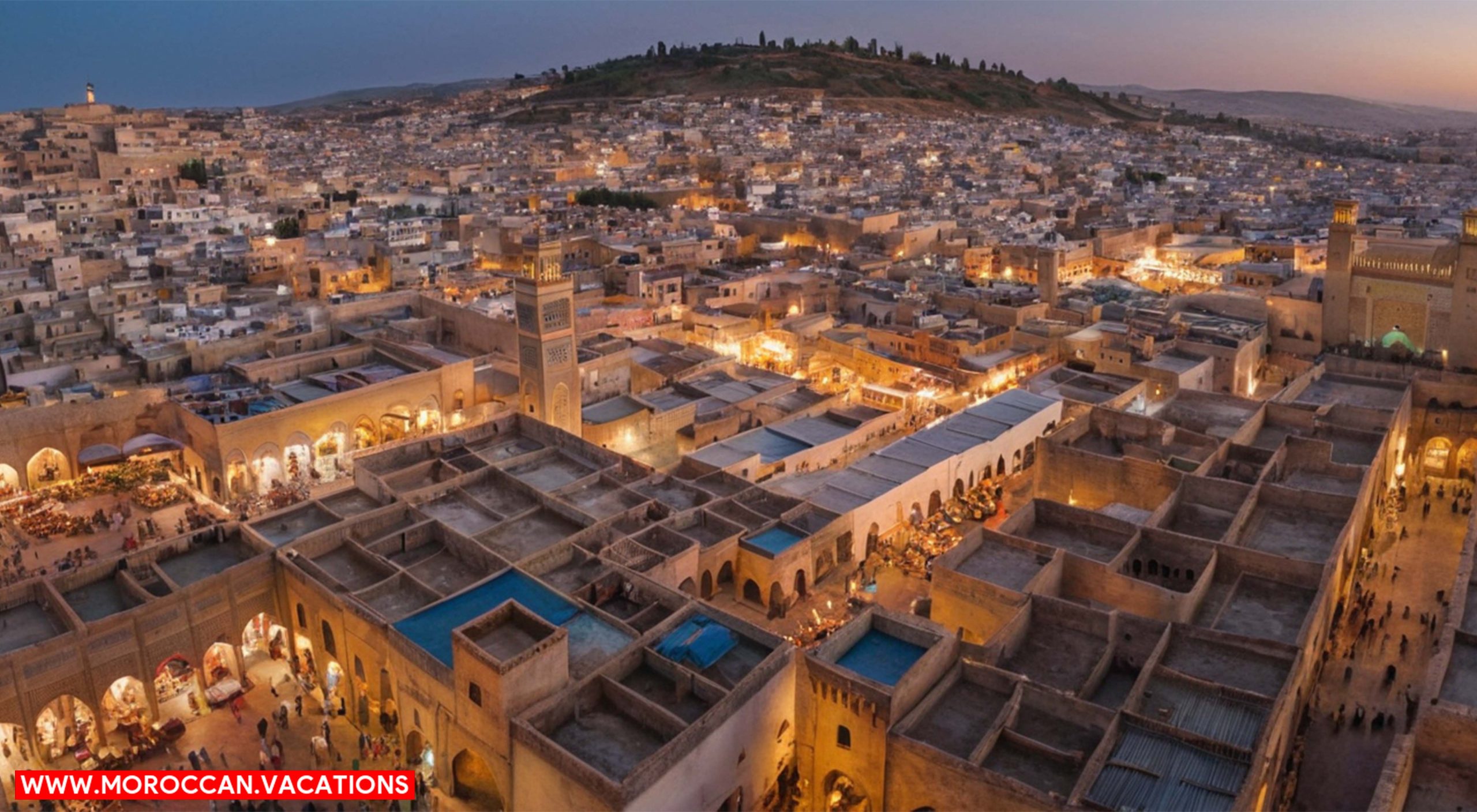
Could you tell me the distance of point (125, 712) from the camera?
14930 mm

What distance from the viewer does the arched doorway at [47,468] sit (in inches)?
891

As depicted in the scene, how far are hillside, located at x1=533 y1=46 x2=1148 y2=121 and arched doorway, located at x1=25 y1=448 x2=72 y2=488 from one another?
118055mm

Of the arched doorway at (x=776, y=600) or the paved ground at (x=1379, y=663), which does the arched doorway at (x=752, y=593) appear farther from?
the paved ground at (x=1379, y=663)

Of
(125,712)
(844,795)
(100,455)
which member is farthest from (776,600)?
(100,455)

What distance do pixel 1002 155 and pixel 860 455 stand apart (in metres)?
82.1

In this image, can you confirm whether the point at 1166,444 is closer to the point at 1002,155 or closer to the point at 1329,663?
the point at 1329,663

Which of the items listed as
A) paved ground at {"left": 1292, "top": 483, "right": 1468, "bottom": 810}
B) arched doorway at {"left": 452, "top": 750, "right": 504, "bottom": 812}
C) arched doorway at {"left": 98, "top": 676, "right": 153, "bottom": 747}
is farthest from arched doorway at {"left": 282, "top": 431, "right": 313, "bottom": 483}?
paved ground at {"left": 1292, "top": 483, "right": 1468, "bottom": 810}

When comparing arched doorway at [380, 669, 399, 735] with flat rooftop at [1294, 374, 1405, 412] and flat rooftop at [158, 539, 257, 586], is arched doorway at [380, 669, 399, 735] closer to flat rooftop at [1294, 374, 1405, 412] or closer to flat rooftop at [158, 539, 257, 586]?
flat rooftop at [158, 539, 257, 586]

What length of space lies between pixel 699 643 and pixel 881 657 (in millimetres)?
2315

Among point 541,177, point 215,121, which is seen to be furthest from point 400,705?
point 215,121

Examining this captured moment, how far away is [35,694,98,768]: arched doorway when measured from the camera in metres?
14.1

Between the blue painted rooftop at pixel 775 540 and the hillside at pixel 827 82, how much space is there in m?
121

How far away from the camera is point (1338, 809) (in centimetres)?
1314

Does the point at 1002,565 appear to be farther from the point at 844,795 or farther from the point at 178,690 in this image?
the point at 178,690
